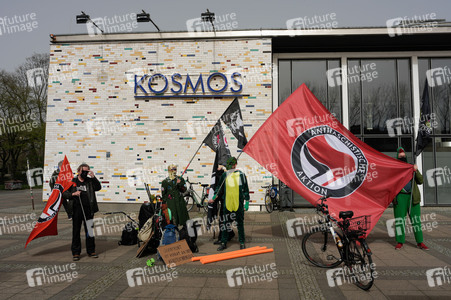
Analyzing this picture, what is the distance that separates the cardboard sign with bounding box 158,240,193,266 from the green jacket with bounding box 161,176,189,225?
820 millimetres

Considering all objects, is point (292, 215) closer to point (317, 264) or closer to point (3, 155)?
point (317, 264)

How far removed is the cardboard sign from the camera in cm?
615

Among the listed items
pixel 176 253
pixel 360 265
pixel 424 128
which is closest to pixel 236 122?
pixel 176 253

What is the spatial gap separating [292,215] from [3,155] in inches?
1563

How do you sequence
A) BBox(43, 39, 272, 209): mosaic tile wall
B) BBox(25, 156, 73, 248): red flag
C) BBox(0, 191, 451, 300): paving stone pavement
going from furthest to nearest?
BBox(43, 39, 272, 209): mosaic tile wall < BBox(25, 156, 73, 248): red flag < BBox(0, 191, 451, 300): paving stone pavement

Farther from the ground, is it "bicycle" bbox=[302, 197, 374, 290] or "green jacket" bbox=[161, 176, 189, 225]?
"green jacket" bbox=[161, 176, 189, 225]

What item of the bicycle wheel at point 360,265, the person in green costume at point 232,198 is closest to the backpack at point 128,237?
the person in green costume at point 232,198

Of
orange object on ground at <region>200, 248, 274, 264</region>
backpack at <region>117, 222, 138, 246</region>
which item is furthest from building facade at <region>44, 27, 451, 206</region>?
orange object on ground at <region>200, 248, 274, 264</region>

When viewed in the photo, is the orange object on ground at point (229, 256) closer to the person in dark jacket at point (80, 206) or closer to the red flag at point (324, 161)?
the red flag at point (324, 161)

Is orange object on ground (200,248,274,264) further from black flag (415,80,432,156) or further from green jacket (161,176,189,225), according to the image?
black flag (415,80,432,156)

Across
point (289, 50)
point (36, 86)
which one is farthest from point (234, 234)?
point (36, 86)

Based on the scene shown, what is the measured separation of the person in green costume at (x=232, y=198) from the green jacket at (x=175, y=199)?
78 cm

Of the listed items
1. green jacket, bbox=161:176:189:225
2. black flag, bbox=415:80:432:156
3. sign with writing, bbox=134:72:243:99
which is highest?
sign with writing, bbox=134:72:243:99

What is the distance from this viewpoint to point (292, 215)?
12070 millimetres
